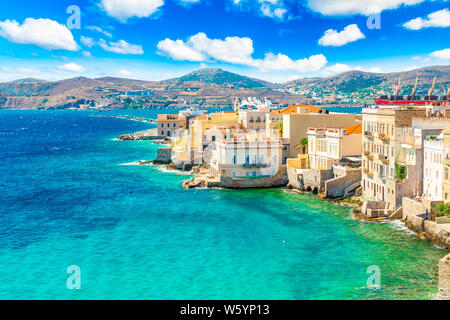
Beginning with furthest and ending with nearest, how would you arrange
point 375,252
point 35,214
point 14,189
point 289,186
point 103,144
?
1. point 103,144
2. point 14,189
3. point 289,186
4. point 35,214
5. point 375,252

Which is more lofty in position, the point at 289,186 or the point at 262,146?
the point at 262,146

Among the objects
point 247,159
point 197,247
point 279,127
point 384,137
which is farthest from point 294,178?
point 197,247

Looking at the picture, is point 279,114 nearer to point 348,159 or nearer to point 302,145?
point 302,145

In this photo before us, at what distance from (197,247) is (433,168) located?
19353 millimetres

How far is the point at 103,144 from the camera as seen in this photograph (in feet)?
354

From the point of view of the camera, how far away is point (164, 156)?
243ft

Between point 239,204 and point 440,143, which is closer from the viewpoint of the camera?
point 440,143

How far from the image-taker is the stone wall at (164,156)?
241ft

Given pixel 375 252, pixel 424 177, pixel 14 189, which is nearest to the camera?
pixel 375 252

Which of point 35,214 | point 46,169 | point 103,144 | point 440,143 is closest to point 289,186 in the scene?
point 440,143
